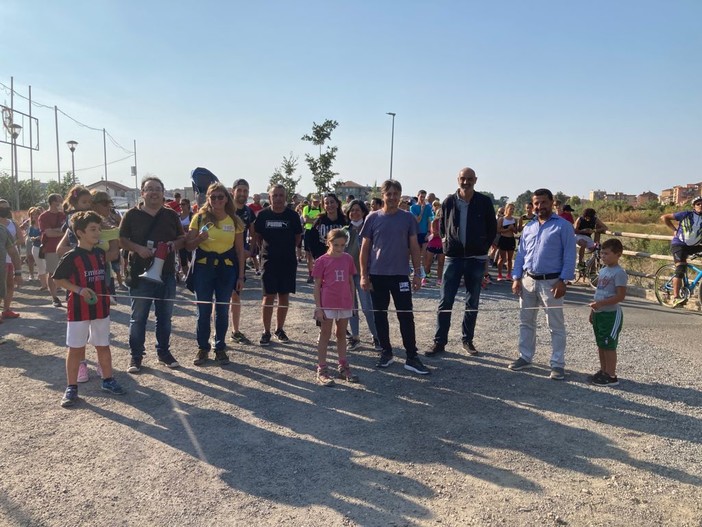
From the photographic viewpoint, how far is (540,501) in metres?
2.88

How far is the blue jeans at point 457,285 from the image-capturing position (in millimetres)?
5840

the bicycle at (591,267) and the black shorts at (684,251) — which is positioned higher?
the black shorts at (684,251)

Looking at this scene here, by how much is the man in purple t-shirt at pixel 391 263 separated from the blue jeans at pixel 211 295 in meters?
1.57

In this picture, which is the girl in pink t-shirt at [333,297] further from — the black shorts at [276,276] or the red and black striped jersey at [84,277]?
the red and black striped jersey at [84,277]

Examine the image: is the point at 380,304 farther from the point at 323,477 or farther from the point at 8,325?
the point at 8,325

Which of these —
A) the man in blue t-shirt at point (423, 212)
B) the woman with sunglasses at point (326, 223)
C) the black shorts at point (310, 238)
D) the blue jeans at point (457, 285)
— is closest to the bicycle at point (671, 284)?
the man in blue t-shirt at point (423, 212)

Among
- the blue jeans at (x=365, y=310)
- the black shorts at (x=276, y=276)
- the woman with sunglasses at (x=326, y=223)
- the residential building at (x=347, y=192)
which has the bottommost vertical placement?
the blue jeans at (x=365, y=310)

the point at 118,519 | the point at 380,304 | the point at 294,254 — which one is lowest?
the point at 118,519

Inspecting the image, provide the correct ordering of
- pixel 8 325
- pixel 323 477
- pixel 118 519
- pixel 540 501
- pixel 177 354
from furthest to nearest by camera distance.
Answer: pixel 8 325 → pixel 177 354 → pixel 323 477 → pixel 540 501 → pixel 118 519

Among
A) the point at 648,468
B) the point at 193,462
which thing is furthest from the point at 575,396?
the point at 193,462

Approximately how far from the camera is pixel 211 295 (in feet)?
18.1

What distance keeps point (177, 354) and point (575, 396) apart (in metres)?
4.41

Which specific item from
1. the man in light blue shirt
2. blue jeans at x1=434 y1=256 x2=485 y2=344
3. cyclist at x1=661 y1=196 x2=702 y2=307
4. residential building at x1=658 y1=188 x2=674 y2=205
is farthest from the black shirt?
residential building at x1=658 y1=188 x2=674 y2=205

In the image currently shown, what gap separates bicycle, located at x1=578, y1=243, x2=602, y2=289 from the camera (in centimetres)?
1130
